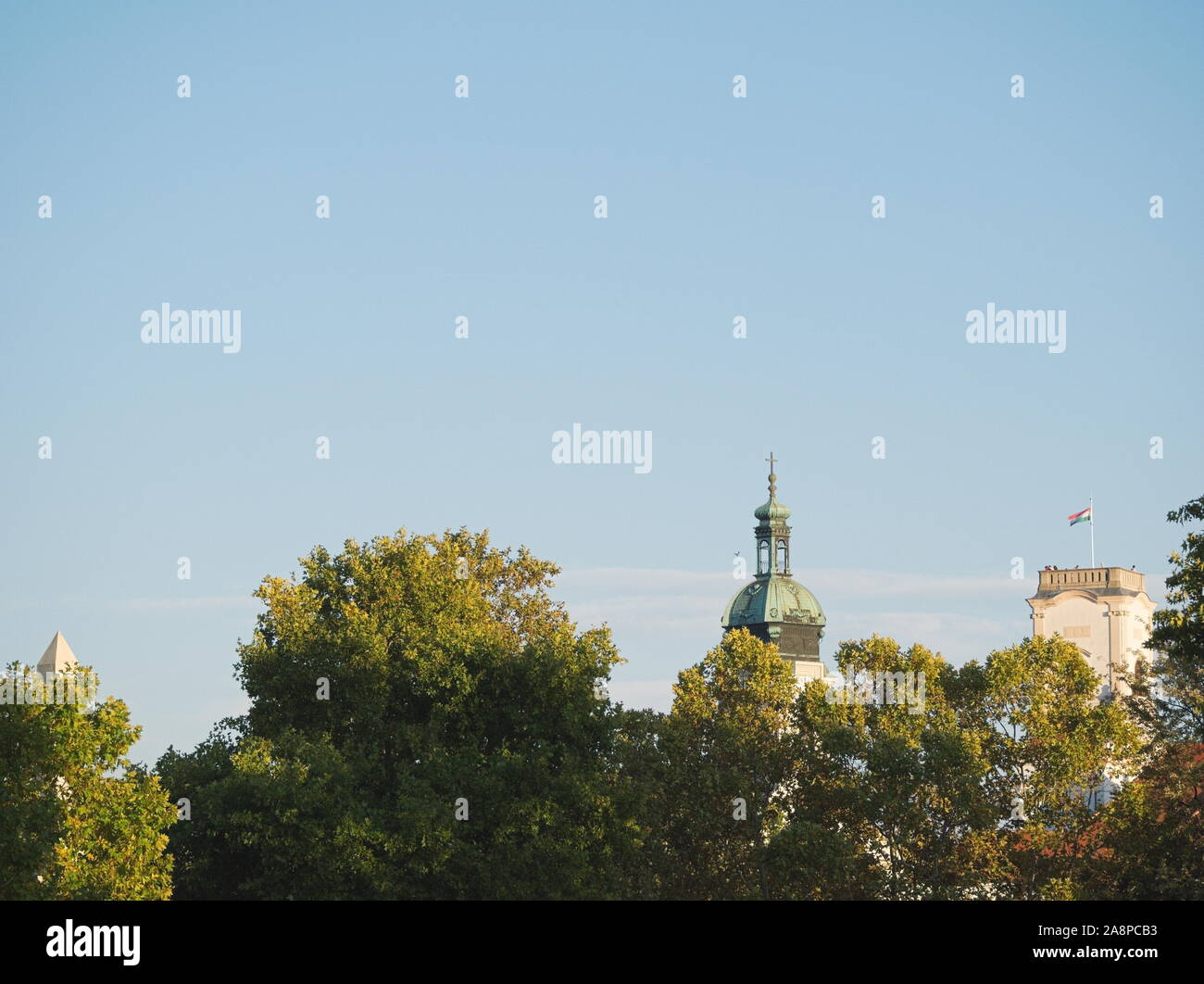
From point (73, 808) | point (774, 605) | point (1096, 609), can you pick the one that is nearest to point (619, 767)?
point (73, 808)

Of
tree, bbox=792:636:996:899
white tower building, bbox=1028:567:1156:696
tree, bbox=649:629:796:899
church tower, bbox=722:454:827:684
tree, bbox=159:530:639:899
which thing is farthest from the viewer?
church tower, bbox=722:454:827:684

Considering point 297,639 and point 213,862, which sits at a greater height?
point 297,639

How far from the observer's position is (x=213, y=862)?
2247 inches

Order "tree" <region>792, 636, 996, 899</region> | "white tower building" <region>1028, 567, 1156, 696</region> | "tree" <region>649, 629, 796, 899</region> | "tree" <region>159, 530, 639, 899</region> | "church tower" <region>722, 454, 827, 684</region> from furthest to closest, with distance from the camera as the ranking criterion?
"church tower" <region>722, 454, 827, 684</region>
"white tower building" <region>1028, 567, 1156, 696</region>
"tree" <region>649, 629, 796, 899</region>
"tree" <region>792, 636, 996, 899</region>
"tree" <region>159, 530, 639, 899</region>

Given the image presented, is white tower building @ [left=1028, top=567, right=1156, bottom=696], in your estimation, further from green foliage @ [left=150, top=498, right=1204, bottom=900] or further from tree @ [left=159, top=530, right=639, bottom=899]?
tree @ [left=159, top=530, right=639, bottom=899]

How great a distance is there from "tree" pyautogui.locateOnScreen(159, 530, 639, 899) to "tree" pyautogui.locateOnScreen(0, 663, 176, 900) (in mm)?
4183

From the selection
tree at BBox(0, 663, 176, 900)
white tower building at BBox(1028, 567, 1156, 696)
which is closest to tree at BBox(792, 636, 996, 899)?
tree at BBox(0, 663, 176, 900)

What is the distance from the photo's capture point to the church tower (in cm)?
14462

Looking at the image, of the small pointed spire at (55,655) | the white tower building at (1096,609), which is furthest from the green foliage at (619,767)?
the white tower building at (1096,609)

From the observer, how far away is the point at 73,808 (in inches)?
1969
